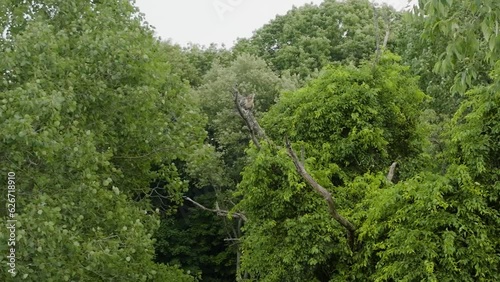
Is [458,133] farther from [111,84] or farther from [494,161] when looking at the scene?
[111,84]

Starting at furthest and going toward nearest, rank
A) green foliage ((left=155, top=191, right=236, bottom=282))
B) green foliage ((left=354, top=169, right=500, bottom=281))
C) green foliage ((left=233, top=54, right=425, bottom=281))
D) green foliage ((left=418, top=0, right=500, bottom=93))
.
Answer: green foliage ((left=155, top=191, right=236, bottom=282)) → green foliage ((left=233, top=54, right=425, bottom=281)) → green foliage ((left=354, top=169, right=500, bottom=281)) → green foliage ((left=418, top=0, right=500, bottom=93))

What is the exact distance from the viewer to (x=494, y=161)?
1237cm

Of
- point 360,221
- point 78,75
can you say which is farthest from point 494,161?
point 78,75

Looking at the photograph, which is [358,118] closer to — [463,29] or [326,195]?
[326,195]

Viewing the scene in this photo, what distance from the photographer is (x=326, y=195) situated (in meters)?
11.9

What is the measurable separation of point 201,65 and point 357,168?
2052cm

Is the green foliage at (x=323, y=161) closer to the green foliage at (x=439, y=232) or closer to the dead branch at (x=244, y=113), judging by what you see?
the dead branch at (x=244, y=113)

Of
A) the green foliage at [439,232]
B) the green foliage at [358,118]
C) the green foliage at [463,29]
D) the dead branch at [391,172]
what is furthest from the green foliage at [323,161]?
the green foliage at [463,29]

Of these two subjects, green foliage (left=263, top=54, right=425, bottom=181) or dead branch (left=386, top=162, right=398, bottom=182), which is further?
green foliage (left=263, top=54, right=425, bottom=181)

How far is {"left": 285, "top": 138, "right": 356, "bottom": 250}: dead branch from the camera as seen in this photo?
11.4 metres

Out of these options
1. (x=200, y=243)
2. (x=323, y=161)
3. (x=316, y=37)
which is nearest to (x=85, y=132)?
(x=323, y=161)

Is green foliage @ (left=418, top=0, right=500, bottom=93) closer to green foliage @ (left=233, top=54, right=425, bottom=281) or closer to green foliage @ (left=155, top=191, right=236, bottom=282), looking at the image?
green foliage @ (left=233, top=54, right=425, bottom=281)

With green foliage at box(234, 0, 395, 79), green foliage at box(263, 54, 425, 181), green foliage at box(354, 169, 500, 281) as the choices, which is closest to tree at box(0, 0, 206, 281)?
green foliage at box(263, 54, 425, 181)

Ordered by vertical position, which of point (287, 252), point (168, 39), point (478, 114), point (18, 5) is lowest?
point (287, 252)
